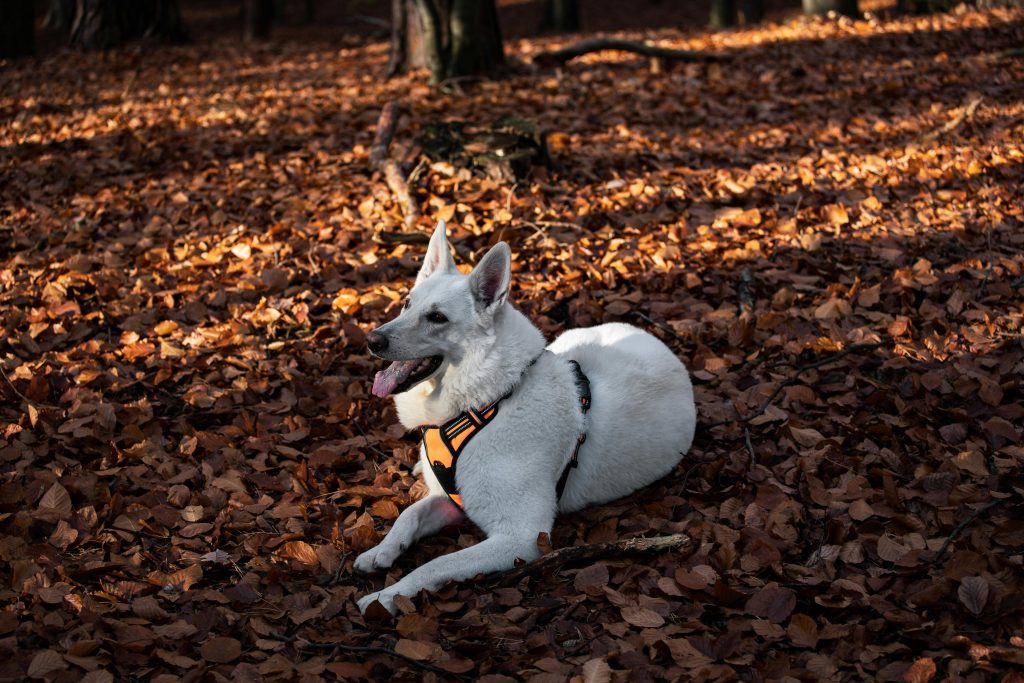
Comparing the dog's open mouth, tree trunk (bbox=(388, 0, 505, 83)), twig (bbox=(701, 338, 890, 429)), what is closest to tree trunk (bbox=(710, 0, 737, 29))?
tree trunk (bbox=(388, 0, 505, 83))

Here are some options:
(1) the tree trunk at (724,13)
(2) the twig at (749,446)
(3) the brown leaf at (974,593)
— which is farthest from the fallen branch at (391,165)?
(1) the tree trunk at (724,13)

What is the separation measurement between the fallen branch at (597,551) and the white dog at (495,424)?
7cm

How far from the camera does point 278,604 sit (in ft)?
12.9

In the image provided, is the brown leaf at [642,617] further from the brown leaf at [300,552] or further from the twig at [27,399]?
the twig at [27,399]

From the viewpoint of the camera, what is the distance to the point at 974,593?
3652 millimetres

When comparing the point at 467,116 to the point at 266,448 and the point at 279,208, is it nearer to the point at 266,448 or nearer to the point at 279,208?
the point at 279,208

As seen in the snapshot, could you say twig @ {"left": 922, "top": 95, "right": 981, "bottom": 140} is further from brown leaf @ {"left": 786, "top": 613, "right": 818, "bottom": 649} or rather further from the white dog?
brown leaf @ {"left": 786, "top": 613, "right": 818, "bottom": 649}

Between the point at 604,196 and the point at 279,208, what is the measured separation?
10.6 feet

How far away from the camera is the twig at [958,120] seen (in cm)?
936

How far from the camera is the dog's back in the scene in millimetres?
4570

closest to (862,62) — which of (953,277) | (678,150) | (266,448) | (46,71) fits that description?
(678,150)

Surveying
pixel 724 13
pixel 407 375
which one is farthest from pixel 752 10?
pixel 407 375

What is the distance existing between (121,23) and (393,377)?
1486 cm

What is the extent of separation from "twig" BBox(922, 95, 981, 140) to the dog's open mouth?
7473mm
